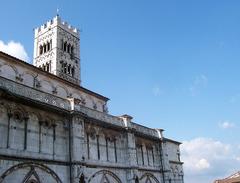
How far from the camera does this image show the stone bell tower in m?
50.3

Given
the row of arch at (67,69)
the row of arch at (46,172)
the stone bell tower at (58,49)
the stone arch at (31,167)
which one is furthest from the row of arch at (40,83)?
the row of arch at (67,69)

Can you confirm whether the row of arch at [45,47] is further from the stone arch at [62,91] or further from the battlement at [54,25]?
the stone arch at [62,91]

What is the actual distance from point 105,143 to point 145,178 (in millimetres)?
6880

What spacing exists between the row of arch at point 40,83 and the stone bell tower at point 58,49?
1240 cm

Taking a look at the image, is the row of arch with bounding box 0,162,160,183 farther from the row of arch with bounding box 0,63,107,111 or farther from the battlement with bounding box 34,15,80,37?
the battlement with bounding box 34,15,80,37

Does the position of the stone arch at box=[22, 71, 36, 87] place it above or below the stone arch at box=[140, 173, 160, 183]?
above

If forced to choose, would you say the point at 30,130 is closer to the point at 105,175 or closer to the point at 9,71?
the point at 105,175

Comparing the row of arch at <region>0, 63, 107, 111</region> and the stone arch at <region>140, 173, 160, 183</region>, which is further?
the stone arch at <region>140, 173, 160, 183</region>

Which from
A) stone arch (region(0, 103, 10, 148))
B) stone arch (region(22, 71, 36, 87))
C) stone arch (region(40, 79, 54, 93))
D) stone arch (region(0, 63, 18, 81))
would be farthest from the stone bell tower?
stone arch (region(0, 103, 10, 148))

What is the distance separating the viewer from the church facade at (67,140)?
20.7 m

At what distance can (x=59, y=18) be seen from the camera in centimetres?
5403

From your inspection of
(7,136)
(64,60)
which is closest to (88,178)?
(7,136)

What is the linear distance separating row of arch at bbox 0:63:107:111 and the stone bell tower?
12399 millimetres

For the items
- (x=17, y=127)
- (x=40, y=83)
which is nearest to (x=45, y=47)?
(x=40, y=83)
